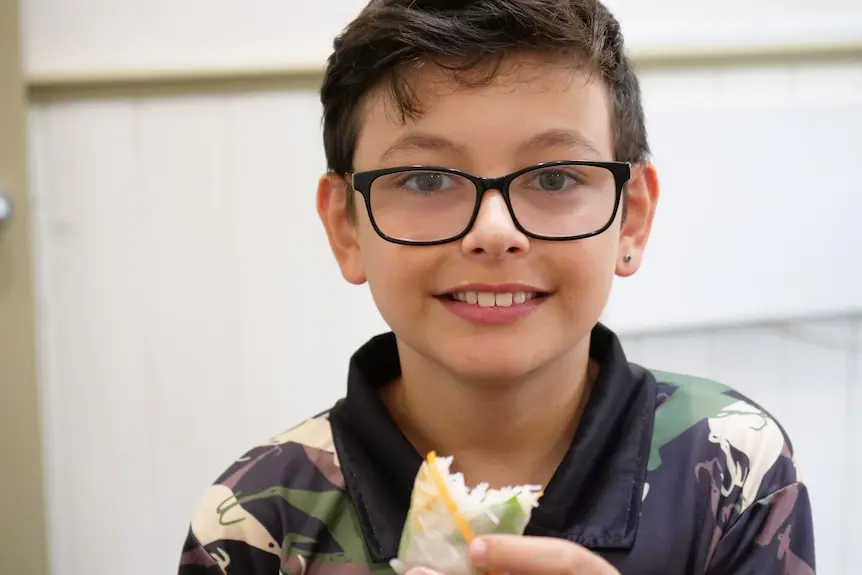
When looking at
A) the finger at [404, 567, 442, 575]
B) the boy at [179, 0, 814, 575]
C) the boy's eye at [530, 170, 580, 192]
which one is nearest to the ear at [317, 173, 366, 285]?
the boy at [179, 0, 814, 575]

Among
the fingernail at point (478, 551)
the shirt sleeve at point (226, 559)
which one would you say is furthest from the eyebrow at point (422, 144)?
the shirt sleeve at point (226, 559)

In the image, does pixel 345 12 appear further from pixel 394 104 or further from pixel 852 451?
pixel 852 451

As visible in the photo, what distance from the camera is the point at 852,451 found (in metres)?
1.50

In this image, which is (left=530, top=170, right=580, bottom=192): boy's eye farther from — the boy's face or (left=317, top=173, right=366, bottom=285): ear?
(left=317, top=173, right=366, bottom=285): ear

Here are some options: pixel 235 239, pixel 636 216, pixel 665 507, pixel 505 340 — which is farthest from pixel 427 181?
pixel 235 239

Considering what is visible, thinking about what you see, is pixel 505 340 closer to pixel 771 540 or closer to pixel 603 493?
pixel 603 493

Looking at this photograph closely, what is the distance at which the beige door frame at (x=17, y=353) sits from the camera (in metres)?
1.17

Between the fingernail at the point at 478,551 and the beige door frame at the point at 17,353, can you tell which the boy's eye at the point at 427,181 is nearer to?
the fingernail at the point at 478,551

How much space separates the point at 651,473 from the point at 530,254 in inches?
10.8

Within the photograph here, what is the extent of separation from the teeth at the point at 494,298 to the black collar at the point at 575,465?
0.57 ft

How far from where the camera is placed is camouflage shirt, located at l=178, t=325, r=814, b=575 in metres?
0.75

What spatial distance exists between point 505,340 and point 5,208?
902 mm

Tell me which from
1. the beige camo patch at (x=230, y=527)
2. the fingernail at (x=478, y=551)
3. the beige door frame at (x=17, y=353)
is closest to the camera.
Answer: the fingernail at (x=478, y=551)

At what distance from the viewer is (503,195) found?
2.27 feet
